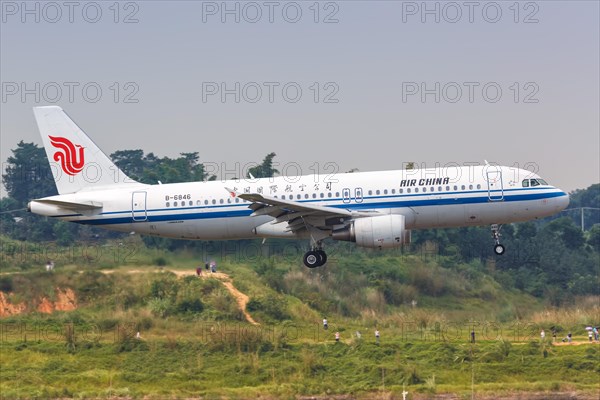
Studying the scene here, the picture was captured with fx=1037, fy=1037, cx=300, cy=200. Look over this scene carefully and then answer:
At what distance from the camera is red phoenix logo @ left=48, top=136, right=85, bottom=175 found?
52.0 metres

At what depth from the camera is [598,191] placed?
6880 inches

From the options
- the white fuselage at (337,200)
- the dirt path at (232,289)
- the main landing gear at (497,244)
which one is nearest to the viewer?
the white fuselage at (337,200)

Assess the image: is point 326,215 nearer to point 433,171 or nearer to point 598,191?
point 433,171

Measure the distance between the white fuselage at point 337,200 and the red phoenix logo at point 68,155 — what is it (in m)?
2.22

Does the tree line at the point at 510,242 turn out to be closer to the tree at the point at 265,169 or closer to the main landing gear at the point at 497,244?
the tree at the point at 265,169

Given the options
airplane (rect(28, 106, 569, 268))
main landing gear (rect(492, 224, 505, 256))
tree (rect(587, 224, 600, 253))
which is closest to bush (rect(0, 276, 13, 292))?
airplane (rect(28, 106, 569, 268))

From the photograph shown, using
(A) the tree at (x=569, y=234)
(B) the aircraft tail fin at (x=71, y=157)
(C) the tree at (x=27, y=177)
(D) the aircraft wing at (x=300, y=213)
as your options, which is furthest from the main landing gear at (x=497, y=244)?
(C) the tree at (x=27, y=177)

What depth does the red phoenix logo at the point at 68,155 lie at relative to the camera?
52.0 metres

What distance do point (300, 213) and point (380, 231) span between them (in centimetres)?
369

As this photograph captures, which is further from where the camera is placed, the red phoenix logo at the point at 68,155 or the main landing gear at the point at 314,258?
the red phoenix logo at the point at 68,155

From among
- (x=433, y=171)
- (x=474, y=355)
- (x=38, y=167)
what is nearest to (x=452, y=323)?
(x=474, y=355)

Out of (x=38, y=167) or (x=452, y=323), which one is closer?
(x=452, y=323)

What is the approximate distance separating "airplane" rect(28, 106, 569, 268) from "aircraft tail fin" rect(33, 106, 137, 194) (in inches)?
33.0

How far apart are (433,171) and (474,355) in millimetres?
9503
